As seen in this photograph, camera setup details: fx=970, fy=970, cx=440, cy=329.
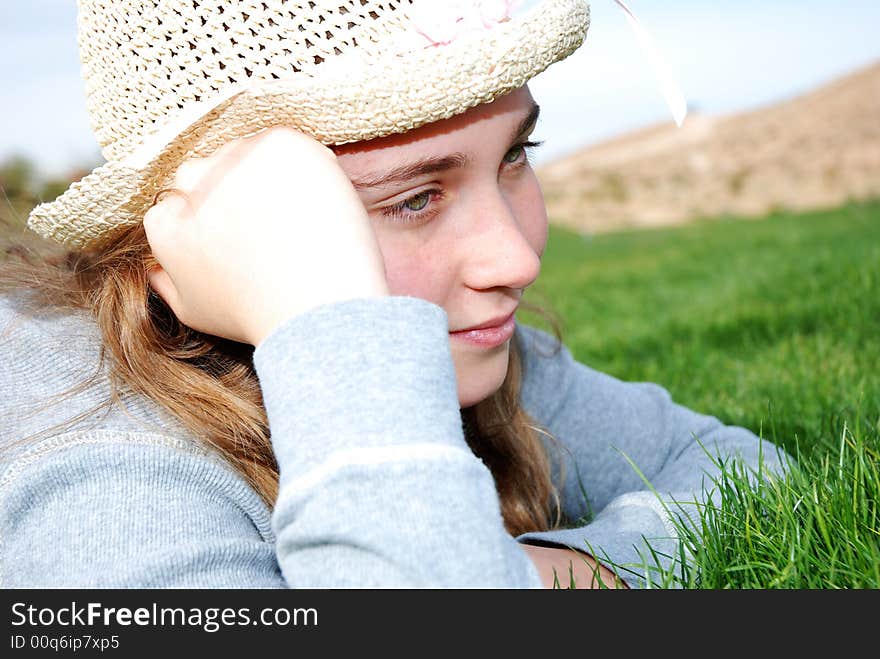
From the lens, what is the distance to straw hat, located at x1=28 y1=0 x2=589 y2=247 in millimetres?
1552

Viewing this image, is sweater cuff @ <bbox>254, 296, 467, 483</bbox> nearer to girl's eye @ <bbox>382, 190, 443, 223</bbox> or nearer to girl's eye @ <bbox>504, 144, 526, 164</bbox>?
girl's eye @ <bbox>382, 190, 443, 223</bbox>

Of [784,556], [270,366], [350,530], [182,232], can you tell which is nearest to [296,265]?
[270,366]

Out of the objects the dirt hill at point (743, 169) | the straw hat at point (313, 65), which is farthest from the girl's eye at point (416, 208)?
the dirt hill at point (743, 169)

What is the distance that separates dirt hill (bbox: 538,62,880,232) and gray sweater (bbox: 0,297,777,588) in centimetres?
1805

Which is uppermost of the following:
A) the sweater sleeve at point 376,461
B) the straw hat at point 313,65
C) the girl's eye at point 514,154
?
the straw hat at point 313,65

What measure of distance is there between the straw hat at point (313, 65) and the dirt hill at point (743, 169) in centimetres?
1794

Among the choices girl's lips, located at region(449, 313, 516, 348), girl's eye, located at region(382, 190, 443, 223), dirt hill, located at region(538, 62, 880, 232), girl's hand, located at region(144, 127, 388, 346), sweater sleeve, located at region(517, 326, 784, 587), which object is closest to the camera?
girl's hand, located at region(144, 127, 388, 346)

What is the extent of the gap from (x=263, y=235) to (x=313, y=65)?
1.13 feet

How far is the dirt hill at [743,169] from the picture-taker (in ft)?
69.9

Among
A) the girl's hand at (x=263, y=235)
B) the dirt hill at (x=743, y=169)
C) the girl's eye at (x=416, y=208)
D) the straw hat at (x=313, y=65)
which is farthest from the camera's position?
the dirt hill at (x=743, y=169)

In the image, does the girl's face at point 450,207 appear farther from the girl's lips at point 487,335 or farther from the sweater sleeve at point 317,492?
the sweater sleeve at point 317,492

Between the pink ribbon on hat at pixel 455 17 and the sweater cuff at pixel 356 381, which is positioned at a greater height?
the pink ribbon on hat at pixel 455 17

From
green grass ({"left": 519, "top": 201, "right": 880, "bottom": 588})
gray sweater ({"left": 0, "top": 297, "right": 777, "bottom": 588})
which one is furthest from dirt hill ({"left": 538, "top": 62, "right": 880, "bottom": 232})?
gray sweater ({"left": 0, "top": 297, "right": 777, "bottom": 588})

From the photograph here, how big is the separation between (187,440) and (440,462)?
1.93 ft
